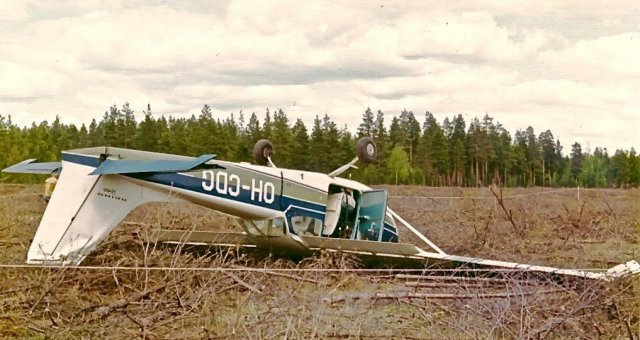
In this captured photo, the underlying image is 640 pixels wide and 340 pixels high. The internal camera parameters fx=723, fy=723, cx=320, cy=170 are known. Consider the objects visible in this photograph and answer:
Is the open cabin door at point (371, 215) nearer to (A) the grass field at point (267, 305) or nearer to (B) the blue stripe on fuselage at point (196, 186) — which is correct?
(B) the blue stripe on fuselage at point (196, 186)

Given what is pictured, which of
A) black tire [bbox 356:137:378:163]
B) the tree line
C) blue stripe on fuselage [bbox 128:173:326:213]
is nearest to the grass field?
blue stripe on fuselage [bbox 128:173:326:213]

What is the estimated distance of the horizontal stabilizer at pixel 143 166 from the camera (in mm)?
7754

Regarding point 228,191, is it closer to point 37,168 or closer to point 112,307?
point 37,168

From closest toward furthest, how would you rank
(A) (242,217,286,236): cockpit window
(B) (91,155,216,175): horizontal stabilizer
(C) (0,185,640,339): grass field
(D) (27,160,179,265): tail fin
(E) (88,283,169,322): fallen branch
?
(C) (0,185,640,339): grass field
(E) (88,283,169,322): fallen branch
(D) (27,160,179,265): tail fin
(B) (91,155,216,175): horizontal stabilizer
(A) (242,217,286,236): cockpit window

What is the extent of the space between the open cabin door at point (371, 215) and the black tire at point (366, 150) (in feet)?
1.85

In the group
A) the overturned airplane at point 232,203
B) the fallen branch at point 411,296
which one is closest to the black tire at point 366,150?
the overturned airplane at point 232,203

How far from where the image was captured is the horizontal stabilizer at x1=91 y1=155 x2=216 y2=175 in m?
7.75

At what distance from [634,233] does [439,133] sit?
49632mm

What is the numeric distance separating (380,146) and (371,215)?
52.6 metres

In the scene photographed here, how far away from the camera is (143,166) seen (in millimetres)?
7941

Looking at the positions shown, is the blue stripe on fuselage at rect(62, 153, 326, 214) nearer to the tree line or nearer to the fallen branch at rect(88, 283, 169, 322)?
the fallen branch at rect(88, 283, 169, 322)

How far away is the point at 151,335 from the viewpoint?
17.7 ft

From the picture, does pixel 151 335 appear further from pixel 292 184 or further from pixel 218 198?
pixel 292 184

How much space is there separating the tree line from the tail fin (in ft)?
76.4
